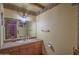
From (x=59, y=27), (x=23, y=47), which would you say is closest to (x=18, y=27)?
(x=23, y=47)

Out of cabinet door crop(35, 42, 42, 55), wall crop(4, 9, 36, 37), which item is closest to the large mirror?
wall crop(4, 9, 36, 37)

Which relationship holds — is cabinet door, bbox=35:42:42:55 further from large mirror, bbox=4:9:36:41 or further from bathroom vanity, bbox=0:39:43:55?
large mirror, bbox=4:9:36:41

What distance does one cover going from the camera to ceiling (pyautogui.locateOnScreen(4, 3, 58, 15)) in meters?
1.62

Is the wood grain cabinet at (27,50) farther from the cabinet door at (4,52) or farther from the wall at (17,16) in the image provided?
the wall at (17,16)

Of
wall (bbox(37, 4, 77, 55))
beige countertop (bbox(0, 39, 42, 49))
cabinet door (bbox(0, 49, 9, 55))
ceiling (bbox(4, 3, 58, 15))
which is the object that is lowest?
cabinet door (bbox(0, 49, 9, 55))

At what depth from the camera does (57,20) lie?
1.68m

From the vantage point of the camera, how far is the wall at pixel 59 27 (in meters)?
1.64

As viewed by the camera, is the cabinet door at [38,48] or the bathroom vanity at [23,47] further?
the cabinet door at [38,48]

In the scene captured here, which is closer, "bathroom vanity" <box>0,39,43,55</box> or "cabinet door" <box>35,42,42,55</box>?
"bathroom vanity" <box>0,39,43,55</box>

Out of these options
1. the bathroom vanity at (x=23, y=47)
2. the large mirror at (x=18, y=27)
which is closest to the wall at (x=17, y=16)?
the large mirror at (x=18, y=27)

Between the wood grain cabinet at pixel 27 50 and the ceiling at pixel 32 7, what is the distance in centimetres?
38

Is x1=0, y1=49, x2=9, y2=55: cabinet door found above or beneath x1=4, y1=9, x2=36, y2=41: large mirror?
beneath

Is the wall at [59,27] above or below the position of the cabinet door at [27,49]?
above

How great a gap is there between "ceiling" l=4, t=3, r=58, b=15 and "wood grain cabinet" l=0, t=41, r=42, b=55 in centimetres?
38
